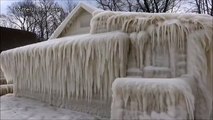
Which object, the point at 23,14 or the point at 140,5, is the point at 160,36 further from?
the point at 23,14

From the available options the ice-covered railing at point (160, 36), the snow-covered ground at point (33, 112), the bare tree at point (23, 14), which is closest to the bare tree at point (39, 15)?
the bare tree at point (23, 14)

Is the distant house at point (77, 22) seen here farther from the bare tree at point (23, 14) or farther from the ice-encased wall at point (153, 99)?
the bare tree at point (23, 14)

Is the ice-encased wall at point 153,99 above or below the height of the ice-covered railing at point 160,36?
below

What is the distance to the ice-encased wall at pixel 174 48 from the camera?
14.5ft

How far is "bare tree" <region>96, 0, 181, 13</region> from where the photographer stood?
2195 centimetres

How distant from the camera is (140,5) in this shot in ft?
75.8

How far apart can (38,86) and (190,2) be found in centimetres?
1883

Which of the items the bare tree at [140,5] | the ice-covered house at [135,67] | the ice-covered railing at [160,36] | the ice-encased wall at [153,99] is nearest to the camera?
the ice-encased wall at [153,99]

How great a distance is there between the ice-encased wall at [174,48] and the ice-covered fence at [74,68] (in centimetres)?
28

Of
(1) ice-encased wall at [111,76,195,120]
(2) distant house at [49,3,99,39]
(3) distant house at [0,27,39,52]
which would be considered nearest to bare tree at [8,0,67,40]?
(3) distant house at [0,27,39,52]

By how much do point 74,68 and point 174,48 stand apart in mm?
2205

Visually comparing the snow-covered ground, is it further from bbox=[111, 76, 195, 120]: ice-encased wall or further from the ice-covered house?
bbox=[111, 76, 195, 120]: ice-encased wall

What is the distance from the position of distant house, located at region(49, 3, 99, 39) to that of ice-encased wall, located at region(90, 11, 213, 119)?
595 centimetres

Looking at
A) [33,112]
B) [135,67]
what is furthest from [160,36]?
[33,112]
